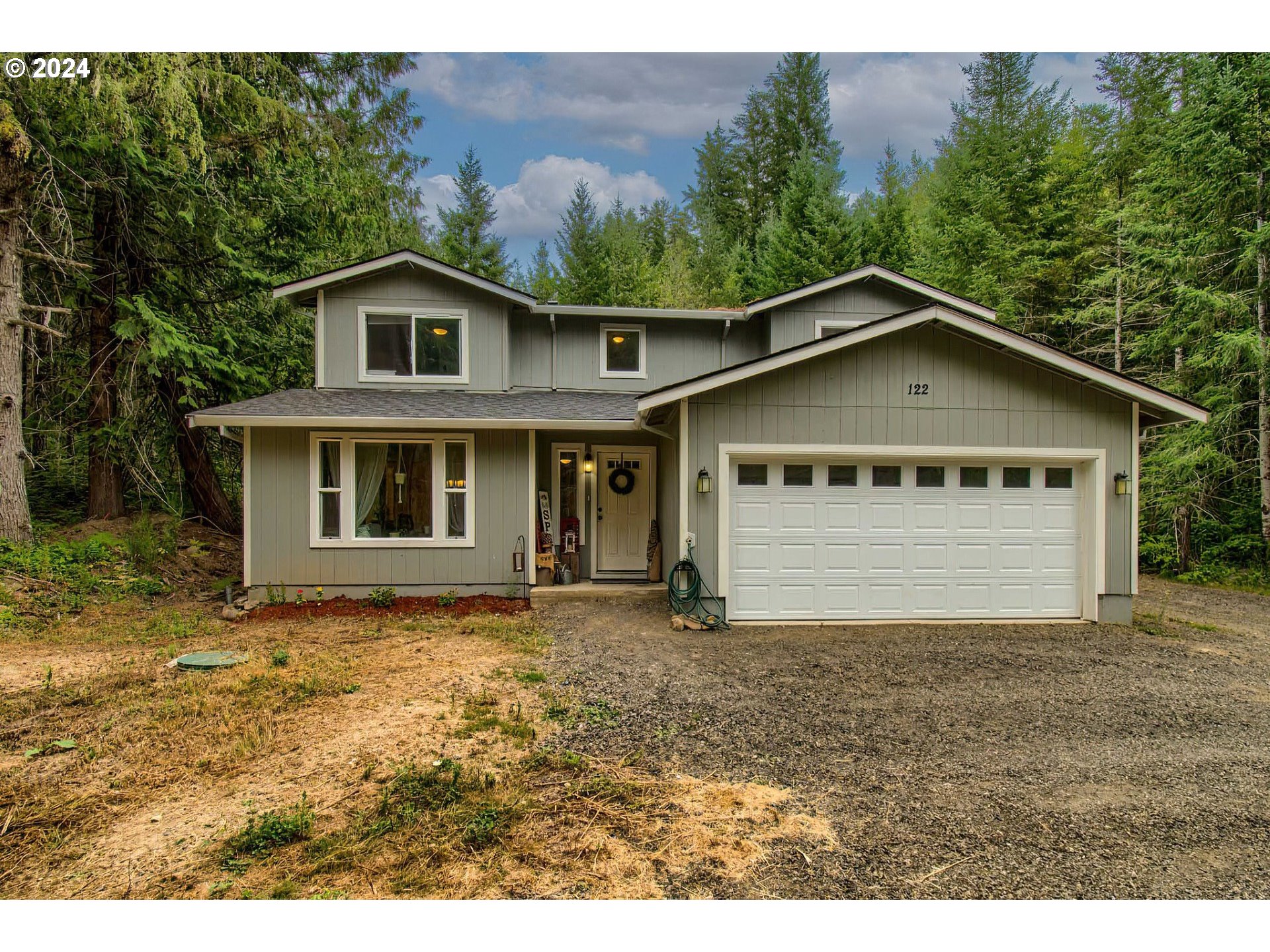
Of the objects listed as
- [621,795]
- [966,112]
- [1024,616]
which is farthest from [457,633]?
[966,112]

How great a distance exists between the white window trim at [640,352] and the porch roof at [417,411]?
40.8 inches

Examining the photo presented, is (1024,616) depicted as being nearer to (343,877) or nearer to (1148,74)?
(343,877)

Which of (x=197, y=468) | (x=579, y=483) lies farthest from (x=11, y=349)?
(x=579, y=483)

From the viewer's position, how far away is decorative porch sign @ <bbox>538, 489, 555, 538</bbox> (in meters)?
9.37

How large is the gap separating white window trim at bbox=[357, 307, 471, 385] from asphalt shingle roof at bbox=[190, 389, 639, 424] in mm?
186

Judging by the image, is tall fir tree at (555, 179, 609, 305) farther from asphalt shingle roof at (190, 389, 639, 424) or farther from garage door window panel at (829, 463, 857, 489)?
garage door window panel at (829, 463, 857, 489)

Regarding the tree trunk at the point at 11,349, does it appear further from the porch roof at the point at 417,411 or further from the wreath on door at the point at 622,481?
the wreath on door at the point at 622,481

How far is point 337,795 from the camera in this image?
318 centimetres

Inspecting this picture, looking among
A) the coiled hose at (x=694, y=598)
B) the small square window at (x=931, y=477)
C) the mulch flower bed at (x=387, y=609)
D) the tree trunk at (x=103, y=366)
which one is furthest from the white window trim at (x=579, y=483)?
the tree trunk at (x=103, y=366)

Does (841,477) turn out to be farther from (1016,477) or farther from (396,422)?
(396,422)

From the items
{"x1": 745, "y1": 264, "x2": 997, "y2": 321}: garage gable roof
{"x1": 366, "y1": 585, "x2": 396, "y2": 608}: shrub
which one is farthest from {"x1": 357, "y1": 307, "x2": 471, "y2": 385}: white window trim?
{"x1": 745, "y1": 264, "x2": 997, "y2": 321}: garage gable roof

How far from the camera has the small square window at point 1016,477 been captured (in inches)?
299

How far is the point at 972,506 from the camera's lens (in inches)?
298

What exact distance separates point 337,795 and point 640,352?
8610mm
